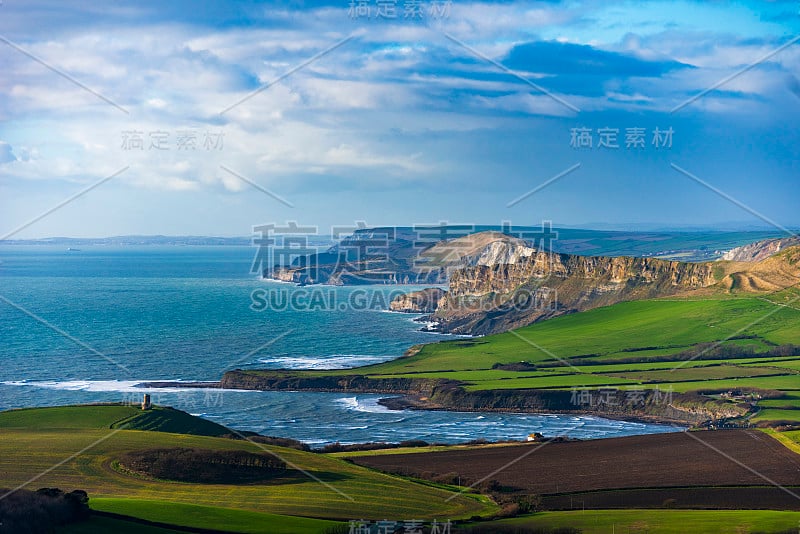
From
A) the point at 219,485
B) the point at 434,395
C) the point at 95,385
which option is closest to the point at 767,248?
the point at 434,395

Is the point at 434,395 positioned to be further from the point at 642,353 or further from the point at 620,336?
the point at 620,336

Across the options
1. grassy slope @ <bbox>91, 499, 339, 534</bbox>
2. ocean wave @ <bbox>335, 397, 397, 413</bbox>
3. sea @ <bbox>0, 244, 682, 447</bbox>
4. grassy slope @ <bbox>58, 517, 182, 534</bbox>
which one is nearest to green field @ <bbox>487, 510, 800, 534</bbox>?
grassy slope @ <bbox>91, 499, 339, 534</bbox>

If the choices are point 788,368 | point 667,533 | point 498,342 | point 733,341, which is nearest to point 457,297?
point 498,342

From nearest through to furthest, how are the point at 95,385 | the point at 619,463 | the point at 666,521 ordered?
1. the point at 666,521
2. the point at 619,463
3. the point at 95,385

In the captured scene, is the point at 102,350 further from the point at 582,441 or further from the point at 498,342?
the point at 582,441

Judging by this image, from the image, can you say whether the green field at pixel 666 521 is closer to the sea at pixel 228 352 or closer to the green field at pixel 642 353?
the sea at pixel 228 352

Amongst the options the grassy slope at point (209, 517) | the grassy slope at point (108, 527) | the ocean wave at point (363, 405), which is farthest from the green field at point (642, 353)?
the grassy slope at point (108, 527)
